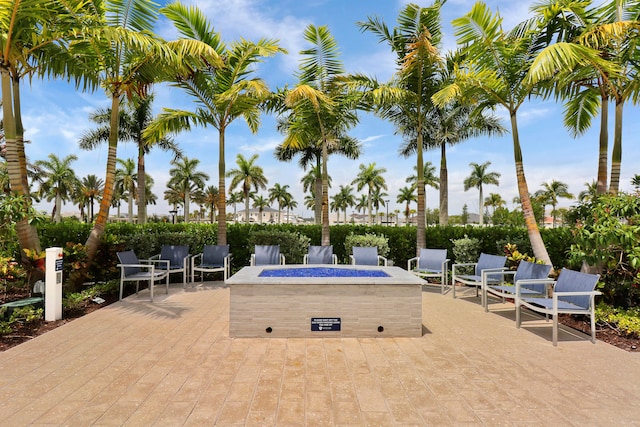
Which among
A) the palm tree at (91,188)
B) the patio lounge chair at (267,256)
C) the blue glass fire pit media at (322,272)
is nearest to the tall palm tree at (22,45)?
the patio lounge chair at (267,256)

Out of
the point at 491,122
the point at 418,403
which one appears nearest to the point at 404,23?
the point at 418,403

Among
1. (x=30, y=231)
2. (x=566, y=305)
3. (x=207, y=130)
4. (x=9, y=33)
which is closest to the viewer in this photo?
(x=566, y=305)

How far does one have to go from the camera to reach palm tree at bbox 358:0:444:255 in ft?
32.7

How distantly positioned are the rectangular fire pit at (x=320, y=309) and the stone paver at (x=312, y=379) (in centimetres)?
17

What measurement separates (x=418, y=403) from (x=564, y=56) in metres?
6.53

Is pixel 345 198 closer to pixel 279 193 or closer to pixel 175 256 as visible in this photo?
pixel 279 193

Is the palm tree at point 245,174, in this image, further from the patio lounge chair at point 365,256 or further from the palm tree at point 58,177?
the patio lounge chair at point 365,256

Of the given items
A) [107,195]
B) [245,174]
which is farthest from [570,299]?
[245,174]

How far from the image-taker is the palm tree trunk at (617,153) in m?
7.21

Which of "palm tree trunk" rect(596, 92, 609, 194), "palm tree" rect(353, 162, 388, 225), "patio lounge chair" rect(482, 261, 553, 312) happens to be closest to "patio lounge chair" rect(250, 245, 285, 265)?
"patio lounge chair" rect(482, 261, 553, 312)

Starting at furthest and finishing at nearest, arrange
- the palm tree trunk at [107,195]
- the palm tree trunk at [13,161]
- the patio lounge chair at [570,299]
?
the palm tree trunk at [107,195] → the palm tree trunk at [13,161] → the patio lounge chair at [570,299]

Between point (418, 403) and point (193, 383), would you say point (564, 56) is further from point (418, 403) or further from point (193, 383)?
point (193, 383)

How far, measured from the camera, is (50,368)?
13.1ft

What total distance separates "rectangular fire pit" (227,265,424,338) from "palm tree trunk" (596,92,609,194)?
5599 mm
